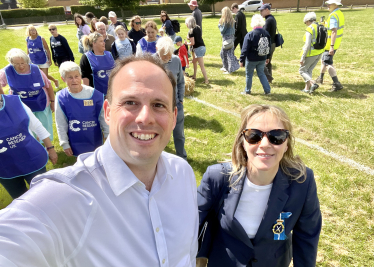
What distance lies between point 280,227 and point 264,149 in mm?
608

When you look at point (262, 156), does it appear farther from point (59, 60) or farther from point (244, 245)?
point (59, 60)

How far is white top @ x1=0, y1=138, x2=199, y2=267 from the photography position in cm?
92

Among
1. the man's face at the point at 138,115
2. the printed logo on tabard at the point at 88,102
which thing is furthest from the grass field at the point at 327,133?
the man's face at the point at 138,115

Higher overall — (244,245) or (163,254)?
(163,254)

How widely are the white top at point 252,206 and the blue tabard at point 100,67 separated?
3.66m

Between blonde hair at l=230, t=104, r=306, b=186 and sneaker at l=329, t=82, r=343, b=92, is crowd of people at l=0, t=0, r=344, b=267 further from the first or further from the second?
sneaker at l=329, t=82, r=343, b=92

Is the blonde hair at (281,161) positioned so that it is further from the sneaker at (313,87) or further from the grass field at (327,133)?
the sneaker at (313,87)

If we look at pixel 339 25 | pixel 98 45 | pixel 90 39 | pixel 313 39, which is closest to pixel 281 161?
pixel 98 45

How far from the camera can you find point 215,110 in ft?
20.7

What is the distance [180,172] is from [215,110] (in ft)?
16.0

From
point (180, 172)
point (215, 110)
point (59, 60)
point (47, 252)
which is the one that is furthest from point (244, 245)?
point (59, 60)

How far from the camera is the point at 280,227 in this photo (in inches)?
70.8

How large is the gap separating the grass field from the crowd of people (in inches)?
56.0

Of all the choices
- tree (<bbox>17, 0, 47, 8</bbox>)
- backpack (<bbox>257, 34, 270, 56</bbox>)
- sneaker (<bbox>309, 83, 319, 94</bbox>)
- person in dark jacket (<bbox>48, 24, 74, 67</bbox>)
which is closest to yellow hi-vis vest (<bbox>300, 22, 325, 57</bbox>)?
sneaker (<bbox>309, 83, 319, 94</bbox>)
